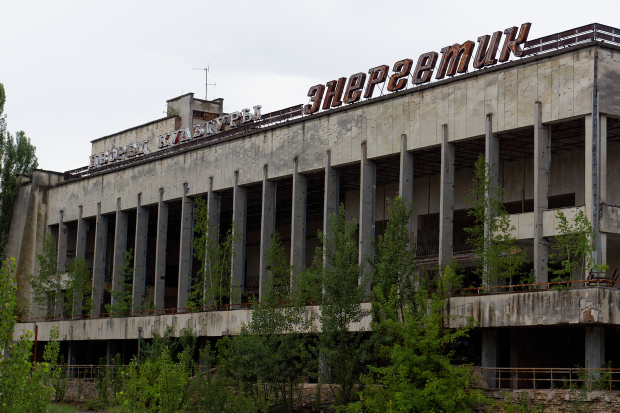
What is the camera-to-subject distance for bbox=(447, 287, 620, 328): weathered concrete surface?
37.8 m

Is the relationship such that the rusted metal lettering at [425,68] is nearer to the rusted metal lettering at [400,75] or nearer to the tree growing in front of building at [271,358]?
the rusted metal lettering at [400,75]

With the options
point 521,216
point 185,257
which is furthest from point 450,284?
point 185,257

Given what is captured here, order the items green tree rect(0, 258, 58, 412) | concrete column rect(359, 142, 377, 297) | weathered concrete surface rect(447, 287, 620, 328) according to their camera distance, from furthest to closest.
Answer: concrete column rect(359, 142, 377, 297) → weathered concrete surface rect(447, 287, 620, 328) → green tree rect(0, 258, 58, 412)

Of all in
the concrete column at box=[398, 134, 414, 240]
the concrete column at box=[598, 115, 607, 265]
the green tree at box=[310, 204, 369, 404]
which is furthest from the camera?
the concrete column at box=[398, 134, 414, 240]

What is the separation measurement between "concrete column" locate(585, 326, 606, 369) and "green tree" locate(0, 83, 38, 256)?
178ft

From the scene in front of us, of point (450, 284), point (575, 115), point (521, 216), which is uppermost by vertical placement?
point (575, 115)

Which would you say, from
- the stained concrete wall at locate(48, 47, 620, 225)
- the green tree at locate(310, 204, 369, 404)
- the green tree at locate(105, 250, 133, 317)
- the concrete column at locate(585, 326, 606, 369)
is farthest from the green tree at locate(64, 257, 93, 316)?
the concrete column at locate(585, 326, 606, 369)

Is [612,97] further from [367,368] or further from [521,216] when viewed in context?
[367,368]

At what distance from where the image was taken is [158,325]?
62094mm

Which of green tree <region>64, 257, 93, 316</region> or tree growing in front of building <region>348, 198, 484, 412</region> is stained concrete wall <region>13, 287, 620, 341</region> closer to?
tree growing in front of building <region>348, 198, 484, 412</region>

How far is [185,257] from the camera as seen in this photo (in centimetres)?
6384

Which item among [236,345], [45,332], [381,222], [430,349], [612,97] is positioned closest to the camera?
[430,349]

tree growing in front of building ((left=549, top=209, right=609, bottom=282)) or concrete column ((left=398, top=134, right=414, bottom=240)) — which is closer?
tree growing in front of building ((left=549, top=209, right=609, bottom=282))

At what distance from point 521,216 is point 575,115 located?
512 cm
